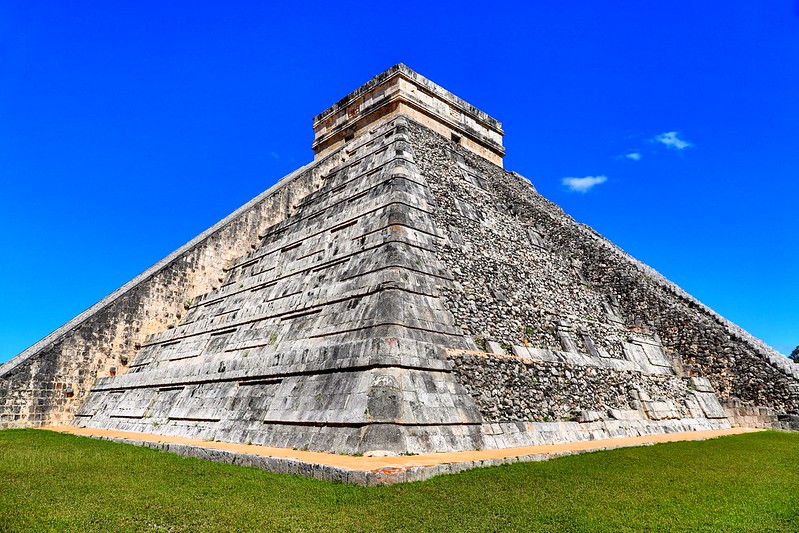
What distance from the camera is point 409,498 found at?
478 cm

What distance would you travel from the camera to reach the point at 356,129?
16875 mm

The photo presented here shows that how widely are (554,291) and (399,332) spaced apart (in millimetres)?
5770

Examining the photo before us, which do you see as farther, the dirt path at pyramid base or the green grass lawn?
the dirt path at pyramid base

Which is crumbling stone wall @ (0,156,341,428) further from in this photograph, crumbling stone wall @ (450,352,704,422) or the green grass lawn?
crumbling stone wall @ (450,352,704,422)

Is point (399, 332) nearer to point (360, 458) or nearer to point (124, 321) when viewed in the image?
point (360, 458)

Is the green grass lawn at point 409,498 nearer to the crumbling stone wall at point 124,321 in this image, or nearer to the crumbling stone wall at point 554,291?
the crumbling stone wall at point 554,291

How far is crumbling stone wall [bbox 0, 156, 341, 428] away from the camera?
11180mm

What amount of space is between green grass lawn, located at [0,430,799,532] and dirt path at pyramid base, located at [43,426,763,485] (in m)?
0.15

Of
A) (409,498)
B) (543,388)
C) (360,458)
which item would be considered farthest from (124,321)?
(409,498)

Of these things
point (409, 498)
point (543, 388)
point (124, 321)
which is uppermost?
point (124, 321)

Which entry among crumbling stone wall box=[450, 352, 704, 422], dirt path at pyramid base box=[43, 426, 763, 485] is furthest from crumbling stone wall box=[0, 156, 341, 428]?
crumbling stone wall box=[450, 352, 704, 422]

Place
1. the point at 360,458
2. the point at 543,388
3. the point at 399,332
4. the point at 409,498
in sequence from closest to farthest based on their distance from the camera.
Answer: the point at 409,498, the point at 360,458, the point at 399,332, the point at 543,388

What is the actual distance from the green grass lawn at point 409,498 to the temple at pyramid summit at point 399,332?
4.26 feet

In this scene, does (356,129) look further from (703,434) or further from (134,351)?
(703,434)
